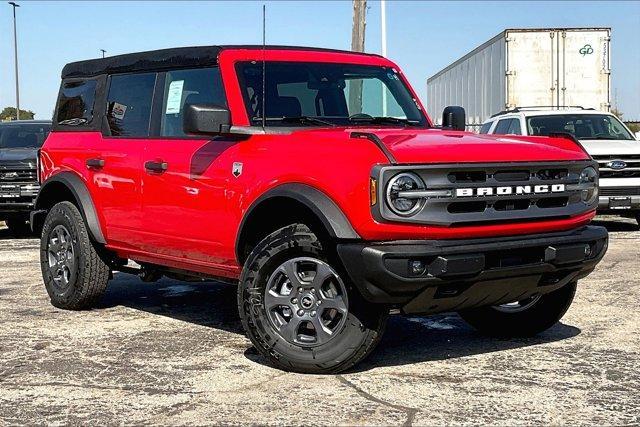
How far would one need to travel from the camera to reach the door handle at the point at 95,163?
7.19 metres

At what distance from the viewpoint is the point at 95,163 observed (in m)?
7.24

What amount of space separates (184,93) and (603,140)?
8801mm

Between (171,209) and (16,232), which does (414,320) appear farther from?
(16,232)

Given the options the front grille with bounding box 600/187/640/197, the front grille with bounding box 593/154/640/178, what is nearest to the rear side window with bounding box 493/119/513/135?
the front grille with bounding box 593/154/640/178

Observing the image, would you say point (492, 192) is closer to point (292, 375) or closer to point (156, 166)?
point (292, 375)

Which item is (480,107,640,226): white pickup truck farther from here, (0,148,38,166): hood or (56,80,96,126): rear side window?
(56,80,96,126): rear side window

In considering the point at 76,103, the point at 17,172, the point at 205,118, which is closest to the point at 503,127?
the point at 17,172

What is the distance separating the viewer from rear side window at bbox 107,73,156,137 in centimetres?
699

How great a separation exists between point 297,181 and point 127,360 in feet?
4.94

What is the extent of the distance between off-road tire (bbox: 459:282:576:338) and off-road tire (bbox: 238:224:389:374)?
1.34 m

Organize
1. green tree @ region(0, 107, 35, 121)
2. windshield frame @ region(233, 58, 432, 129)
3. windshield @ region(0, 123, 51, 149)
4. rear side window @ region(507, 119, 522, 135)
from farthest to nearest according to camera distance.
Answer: green tree @ region(0, 107, 35, 121)
windshield @ region(0, 123, 51, 149)
rear side window @ region(507, 119, 522, 135)
windshield frame @ region(233, 58, 432, 129)

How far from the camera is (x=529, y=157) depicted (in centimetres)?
547

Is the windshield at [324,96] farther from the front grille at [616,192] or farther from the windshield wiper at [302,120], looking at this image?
the front grille at [616,192]

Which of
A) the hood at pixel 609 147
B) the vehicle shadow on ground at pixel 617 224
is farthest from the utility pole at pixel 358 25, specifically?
the hood at pixel 609 147
